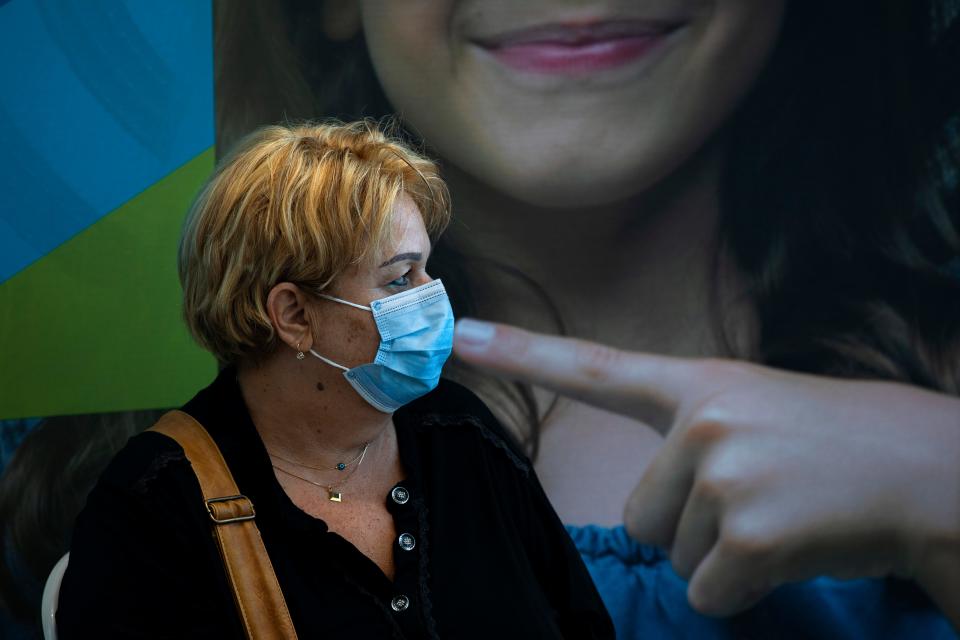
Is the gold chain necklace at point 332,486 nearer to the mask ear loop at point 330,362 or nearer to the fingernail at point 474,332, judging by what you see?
the mask ear loop at point 330,362

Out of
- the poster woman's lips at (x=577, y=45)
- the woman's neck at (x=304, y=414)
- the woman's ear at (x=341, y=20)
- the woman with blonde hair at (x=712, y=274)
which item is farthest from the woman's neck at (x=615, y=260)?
the woman's neck at (x=304, y=414)

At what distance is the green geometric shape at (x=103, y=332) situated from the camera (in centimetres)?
273

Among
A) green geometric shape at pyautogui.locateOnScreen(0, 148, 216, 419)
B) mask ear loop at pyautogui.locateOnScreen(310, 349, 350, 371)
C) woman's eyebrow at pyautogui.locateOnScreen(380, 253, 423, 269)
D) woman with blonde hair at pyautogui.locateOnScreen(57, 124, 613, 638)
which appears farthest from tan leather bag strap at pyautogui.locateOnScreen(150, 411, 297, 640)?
green geometric shape at pyautogui.locateOnScreen(0, 148, 216, 419)

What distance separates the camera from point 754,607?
7.77 feet

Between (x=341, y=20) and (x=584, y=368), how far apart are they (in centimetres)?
112

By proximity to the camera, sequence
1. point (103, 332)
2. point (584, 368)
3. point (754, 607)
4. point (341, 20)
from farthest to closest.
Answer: point (103, 332) → point (341, 20) → point (584, 368) → point (754, 607)

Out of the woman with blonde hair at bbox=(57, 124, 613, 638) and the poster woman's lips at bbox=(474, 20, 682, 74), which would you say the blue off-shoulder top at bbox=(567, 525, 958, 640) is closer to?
the woman with blonde hair at bbox=(57, 124, 613, 638)

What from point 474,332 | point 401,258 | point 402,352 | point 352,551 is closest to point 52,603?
point 352,551

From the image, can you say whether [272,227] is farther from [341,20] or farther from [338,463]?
[341,20]

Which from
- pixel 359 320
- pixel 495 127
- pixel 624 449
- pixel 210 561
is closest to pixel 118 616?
pixel 210 561

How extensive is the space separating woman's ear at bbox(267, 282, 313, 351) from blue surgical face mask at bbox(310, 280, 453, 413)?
0.10 ft

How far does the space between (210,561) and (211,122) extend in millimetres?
1500

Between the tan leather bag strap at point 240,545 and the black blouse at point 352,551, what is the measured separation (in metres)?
0.02

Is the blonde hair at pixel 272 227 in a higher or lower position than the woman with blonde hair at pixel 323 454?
higher
